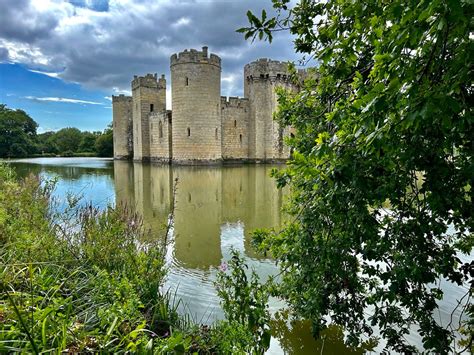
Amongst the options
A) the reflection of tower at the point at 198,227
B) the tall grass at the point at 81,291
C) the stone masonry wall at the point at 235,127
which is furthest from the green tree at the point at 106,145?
the tall grass at the point at 81,291

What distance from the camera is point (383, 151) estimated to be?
1.82 metres

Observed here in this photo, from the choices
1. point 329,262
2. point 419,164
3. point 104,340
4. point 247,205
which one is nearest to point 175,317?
point 104,340

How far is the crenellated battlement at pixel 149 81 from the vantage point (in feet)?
95.0

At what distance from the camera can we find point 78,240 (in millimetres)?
3877

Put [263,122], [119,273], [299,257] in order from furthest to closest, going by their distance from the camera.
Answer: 1. [263,122]
2. [119,273]
3. [299,257]

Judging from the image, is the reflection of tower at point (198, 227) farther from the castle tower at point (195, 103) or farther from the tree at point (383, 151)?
the castle tower at point (195, 103)

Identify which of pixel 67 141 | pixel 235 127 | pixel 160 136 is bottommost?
pixel 160 136

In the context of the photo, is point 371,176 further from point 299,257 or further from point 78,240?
point 78,240

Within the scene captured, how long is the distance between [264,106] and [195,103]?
669cm

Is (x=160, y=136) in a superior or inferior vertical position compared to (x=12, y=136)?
inferior

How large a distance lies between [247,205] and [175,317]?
672 cm

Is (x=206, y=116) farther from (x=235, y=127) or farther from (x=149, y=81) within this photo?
(x=149, y=81)

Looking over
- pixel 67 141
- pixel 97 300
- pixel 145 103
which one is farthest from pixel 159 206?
pixel 67 141

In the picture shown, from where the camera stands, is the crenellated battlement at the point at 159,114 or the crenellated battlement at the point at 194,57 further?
the crenellated battlement at the point at 159,114
